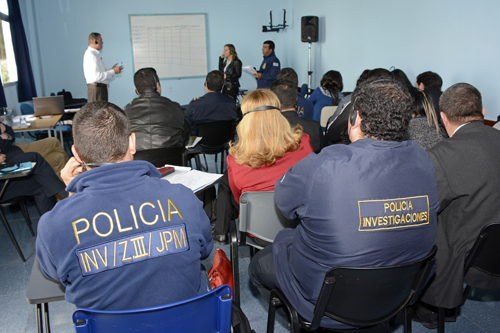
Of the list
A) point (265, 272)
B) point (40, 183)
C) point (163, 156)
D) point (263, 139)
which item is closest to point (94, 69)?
point (40, 183)

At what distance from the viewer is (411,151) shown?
1.18m

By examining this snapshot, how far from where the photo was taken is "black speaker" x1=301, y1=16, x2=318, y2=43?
686 cm

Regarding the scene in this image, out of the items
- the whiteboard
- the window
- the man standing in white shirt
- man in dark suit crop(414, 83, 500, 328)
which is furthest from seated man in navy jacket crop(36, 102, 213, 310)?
the whiteboard

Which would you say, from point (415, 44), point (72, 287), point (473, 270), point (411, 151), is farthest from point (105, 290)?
point (415, 44)

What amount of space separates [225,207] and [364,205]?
3.91 feet

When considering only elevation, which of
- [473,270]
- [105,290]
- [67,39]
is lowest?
[473,270]

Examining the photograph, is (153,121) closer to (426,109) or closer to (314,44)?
(426,109)

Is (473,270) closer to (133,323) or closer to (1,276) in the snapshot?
(133,323)

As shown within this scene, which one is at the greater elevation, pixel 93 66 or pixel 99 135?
pixel 93 66

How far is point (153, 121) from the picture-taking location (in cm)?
287

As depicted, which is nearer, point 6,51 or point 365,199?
point 365,199

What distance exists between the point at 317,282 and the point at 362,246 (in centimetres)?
22

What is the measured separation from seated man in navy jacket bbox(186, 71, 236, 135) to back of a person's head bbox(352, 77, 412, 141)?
275 cm

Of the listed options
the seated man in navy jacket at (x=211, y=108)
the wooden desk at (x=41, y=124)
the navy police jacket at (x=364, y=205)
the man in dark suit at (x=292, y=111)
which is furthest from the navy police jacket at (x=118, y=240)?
the wooden desk at (x=41, y=124)
